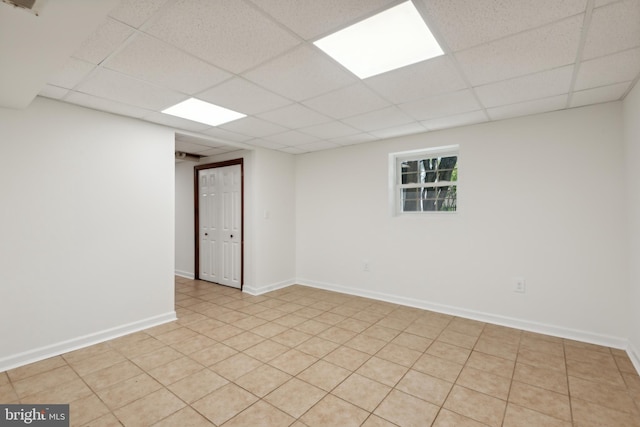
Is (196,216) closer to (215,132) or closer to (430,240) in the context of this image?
(215,132)

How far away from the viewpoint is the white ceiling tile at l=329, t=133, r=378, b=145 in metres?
4.20

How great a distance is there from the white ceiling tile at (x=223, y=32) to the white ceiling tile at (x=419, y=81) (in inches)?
35.0

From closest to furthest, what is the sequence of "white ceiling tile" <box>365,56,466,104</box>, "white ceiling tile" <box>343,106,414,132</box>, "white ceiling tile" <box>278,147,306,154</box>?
"white ceiling tile" <box>365,56,466,104</box>, "white ceiling tile" <box>343,106,414,132</box>, "white ceiling tile" <box>278,147,306,154</box>

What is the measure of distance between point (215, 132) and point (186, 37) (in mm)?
2237

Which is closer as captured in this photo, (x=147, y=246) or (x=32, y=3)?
(x=32, y=3)

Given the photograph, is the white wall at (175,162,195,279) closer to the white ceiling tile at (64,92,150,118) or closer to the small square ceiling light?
the white ceiling tile at (64,92,150,118)

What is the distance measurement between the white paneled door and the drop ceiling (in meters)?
1.86

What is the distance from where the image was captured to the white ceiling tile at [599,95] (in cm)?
258

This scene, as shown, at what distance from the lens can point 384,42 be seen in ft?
6.31

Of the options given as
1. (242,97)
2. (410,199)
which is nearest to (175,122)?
(242,97)

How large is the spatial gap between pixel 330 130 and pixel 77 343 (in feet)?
11.8

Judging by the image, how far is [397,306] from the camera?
4234 millimetres

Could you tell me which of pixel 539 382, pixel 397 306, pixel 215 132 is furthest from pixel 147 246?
pixel 539 382

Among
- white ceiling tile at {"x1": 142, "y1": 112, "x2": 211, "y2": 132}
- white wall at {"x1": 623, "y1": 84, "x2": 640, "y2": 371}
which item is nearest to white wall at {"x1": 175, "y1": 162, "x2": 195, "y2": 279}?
white ceiling tile at {"x1": 142, "y1": 112, "x2": 211, "y2": 132}
